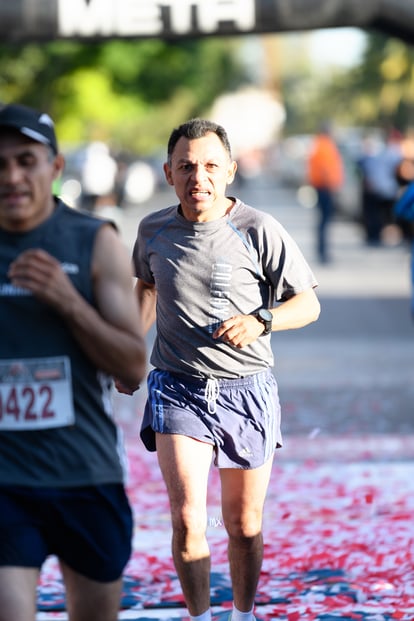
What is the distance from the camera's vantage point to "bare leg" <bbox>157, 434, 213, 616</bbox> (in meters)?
4.66

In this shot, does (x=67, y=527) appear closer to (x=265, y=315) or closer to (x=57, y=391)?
(x=57, y=391)

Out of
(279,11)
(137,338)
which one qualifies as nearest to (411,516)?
(137,338)

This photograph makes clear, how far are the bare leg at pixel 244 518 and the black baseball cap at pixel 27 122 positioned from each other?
5.21 ft

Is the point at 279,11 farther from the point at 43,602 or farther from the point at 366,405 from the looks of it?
the point at 43,602

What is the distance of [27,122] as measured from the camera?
11.9 ft

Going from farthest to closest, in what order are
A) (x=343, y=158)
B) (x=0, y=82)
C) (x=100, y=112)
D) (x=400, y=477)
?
(x=100, y=112) → (x=0, y=82) → (x=343, y=158) → (x=400, y=477)

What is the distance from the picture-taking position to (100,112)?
1750 inches

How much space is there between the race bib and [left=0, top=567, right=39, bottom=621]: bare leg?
37 cm

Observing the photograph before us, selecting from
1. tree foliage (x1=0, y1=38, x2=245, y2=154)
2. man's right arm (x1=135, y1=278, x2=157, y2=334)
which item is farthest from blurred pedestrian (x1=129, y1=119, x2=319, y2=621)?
tree foliage (x1=0, y1=38, x2=245, y2=154)

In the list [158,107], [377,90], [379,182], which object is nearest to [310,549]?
[379,182]

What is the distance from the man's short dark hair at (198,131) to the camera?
4734 mm

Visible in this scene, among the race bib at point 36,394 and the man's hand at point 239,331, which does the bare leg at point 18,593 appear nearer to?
the race bib at point 36,394

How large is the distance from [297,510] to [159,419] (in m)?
2.81

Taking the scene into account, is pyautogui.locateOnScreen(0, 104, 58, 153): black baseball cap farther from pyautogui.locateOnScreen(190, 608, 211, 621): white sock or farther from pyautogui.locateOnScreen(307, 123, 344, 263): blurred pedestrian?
pyautogui.locateOnScreen(307, 123, 344, 263): blurred pedestrian
